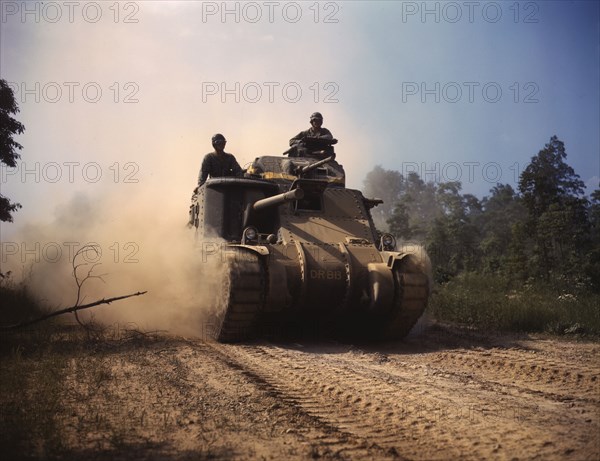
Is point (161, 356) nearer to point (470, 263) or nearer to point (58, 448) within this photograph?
point (58, 448)

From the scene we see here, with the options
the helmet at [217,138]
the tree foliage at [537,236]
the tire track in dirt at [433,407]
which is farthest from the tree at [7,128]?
the tree foliage at [537,236]

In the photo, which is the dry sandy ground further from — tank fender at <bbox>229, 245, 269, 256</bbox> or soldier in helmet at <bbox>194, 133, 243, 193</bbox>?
soldier in helmet at <bbox>194, 133, 243, 193</bbox>

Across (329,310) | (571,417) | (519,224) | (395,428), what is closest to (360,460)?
(395,428)

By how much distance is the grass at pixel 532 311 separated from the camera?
9039 millimetres

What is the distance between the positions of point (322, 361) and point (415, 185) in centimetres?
7625

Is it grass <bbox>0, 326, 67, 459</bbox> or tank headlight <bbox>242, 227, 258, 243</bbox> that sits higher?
tank headlight <bbox>242, 227, 258, 243</bbox>

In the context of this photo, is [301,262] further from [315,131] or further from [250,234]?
[315,131]

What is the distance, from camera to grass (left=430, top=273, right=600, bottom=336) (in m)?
9.04

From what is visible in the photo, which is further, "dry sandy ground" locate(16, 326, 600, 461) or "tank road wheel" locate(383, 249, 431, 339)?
"tank road wheel" locate(383, 249, 431, 339)

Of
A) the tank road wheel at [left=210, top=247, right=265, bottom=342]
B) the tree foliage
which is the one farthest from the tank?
the tree foliage

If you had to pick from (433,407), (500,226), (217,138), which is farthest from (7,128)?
(500,226)

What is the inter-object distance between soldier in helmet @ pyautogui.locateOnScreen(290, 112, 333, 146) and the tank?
139 centimetres

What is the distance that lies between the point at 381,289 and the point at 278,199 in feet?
7.08

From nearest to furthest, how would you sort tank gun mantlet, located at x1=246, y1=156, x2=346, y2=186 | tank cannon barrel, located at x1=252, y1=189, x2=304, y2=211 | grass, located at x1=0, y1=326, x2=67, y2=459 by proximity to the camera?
1. grass, located at x1=0, y1=326, x2=67, y2=459
2. tank cannon barrel, located at x1=252, y1=189, x2=304, y2=211
3. tank gun mantlet, located at x1=246, y1=156, x2=346, y2=186
